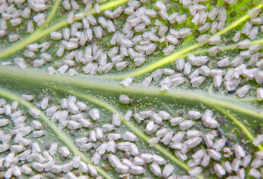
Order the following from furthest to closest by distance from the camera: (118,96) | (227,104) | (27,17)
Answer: (27,17)
(118,96)
(227,104)

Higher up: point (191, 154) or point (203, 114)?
point (203, 114)

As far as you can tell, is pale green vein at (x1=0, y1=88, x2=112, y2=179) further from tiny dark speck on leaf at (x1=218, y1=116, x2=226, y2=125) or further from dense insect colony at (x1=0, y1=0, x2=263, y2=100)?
tiny dark speck on leaf at (x1=218, y1=116, x2=226, y2=125)

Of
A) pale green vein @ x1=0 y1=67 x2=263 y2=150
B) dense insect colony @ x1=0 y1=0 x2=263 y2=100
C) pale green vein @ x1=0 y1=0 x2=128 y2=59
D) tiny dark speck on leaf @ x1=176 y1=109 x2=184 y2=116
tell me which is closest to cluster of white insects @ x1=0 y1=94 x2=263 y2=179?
tiny dark speck on leaf @ x1=176 y1=109 x2=184 y2=116

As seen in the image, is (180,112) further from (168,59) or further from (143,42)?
(143,42)

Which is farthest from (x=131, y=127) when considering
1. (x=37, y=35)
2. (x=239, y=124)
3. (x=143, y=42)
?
(x=37, y=35)

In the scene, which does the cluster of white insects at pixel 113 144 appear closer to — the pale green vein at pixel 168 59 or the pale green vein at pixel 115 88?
the pale green vein at pixel 115 88

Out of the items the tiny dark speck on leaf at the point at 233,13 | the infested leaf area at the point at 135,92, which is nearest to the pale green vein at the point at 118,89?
the infested leaf area at the point at 135,92

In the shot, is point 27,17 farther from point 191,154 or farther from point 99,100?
point 191,154

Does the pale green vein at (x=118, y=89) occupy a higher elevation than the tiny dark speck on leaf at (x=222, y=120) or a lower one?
higher

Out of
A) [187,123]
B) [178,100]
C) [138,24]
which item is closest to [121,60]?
[138,24]
